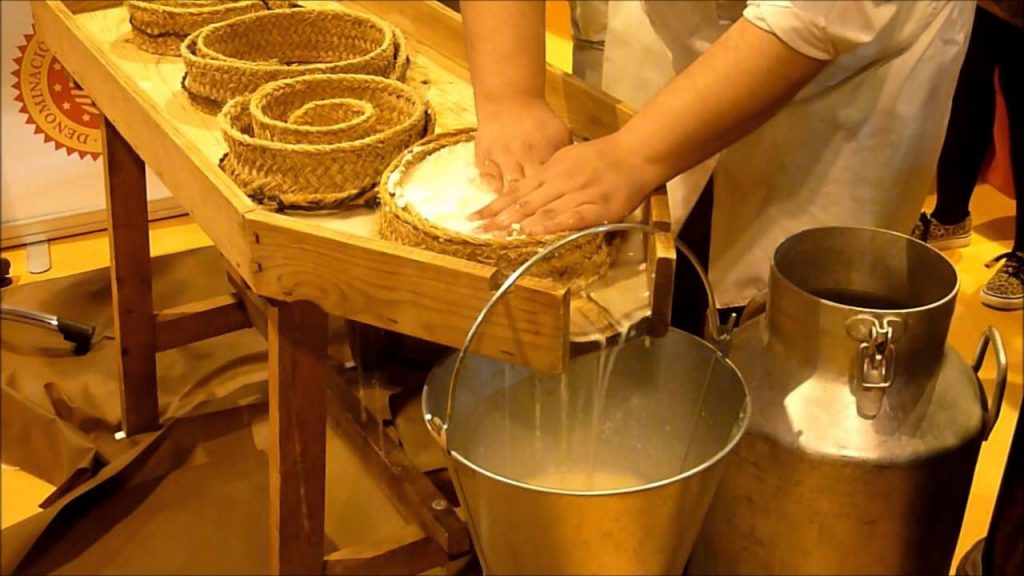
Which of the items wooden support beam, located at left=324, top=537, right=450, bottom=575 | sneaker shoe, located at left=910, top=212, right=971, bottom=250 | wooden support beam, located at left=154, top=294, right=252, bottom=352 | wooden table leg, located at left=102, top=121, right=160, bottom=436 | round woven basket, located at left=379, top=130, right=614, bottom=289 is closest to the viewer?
round woven basket, located at left=379, top=130, right=614, bottom=289

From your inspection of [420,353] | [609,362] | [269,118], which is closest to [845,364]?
[609,362]

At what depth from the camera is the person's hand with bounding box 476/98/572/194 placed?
38.1 inches

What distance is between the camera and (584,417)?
1.00 metres

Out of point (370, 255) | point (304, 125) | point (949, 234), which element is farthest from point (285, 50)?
point (949, 234)

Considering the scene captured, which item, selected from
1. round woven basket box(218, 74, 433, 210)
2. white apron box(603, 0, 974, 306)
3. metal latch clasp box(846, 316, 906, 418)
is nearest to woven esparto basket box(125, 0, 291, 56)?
round woven basket box(218, 74, 433, 210)

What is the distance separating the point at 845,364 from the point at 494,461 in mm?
312

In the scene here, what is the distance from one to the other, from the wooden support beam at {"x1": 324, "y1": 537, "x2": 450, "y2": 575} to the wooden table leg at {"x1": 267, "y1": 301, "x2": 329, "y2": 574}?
0.02 m

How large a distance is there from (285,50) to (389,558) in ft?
1.93

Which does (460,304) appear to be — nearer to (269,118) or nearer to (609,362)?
(609,362)

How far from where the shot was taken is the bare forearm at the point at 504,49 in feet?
3.54

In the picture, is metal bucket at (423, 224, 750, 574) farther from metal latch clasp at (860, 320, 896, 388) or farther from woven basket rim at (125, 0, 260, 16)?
woven basket rim at (125, 0, 260, 16)

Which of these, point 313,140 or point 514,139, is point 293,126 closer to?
point 313,140

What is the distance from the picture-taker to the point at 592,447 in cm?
100

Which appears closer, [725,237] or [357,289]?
[357,289]
